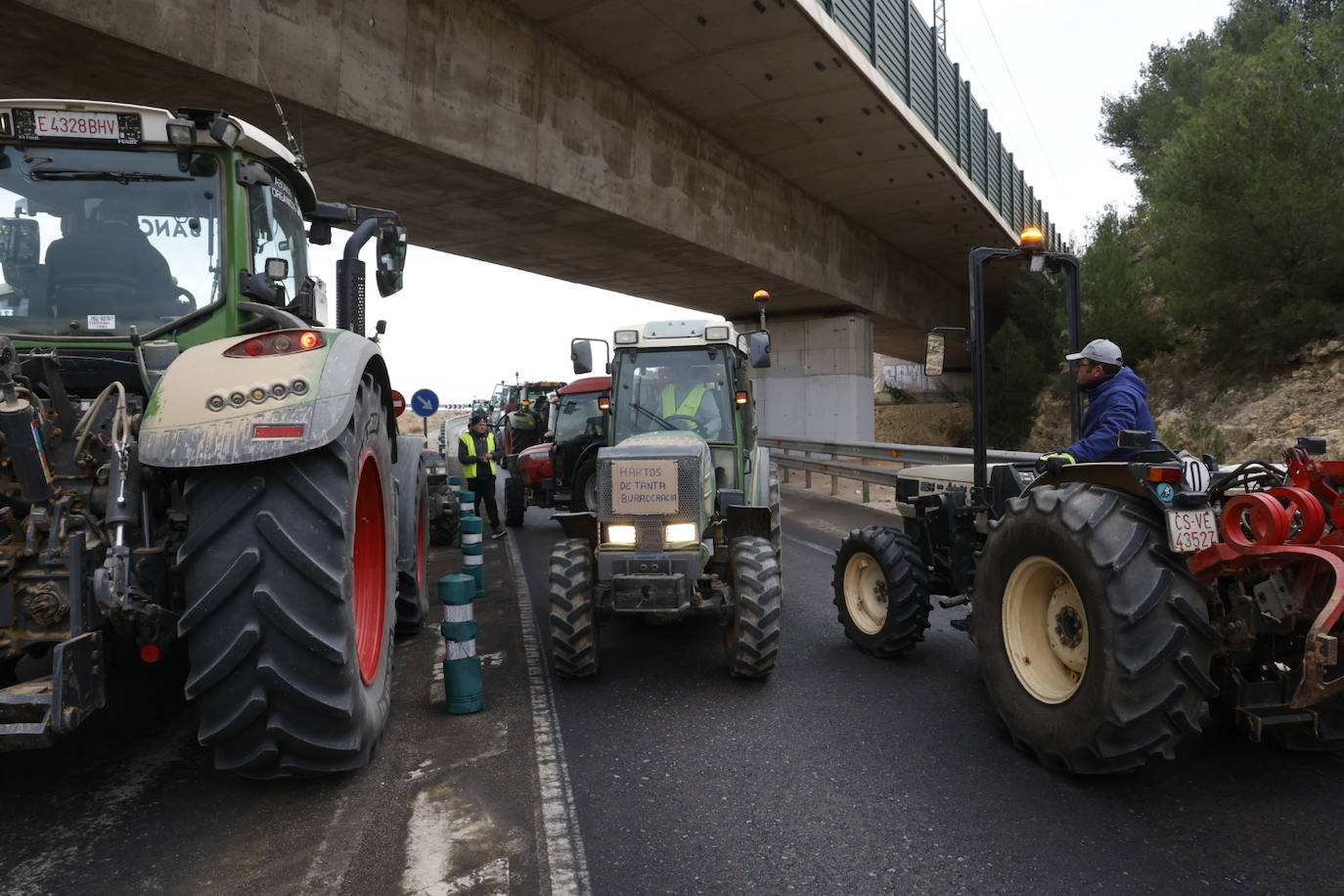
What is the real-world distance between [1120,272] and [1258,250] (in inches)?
195

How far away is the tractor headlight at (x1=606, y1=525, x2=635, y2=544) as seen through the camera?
5445 millimetres

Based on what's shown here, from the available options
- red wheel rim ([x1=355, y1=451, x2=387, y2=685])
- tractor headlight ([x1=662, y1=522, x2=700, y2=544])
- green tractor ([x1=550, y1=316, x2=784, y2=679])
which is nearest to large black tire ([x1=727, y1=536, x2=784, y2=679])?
green tractor ([x1=550, y1=316, x2=784, y2=679])

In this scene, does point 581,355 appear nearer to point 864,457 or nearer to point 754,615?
point 754,615

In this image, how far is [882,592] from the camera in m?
5.69

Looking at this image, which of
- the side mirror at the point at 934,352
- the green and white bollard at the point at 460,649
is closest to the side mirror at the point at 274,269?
the green and white bollard at the point at 460,649

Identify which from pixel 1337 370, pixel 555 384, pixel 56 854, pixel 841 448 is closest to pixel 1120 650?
pixel 56 854

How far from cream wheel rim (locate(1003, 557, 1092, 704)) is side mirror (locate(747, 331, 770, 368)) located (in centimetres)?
340

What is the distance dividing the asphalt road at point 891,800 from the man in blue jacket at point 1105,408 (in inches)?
55.1

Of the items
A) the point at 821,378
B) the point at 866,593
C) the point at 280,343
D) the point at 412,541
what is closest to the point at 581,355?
the point at 412,541

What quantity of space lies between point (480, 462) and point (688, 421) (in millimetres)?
5925

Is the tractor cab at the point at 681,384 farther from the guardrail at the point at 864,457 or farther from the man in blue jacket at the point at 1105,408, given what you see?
the guardrail at the point at 864,457

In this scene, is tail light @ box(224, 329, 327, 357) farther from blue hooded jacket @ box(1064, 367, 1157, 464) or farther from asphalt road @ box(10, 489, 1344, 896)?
blue hooded jacket @ box(1064, 367, 1157, 464)

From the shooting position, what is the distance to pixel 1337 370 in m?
14.1

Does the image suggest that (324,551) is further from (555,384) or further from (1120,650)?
(555,384)
